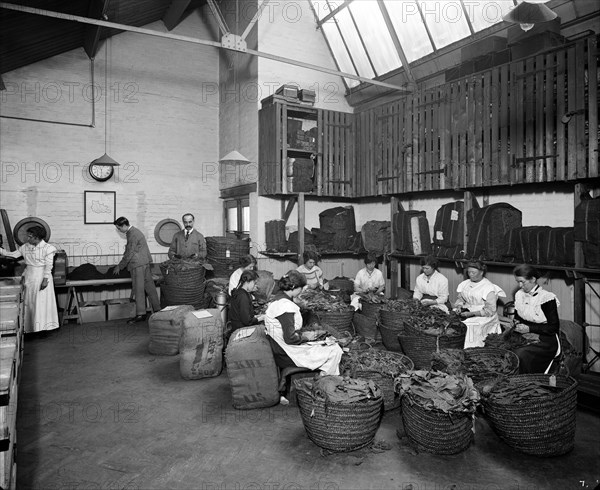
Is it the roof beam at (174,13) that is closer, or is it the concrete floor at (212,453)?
the concrete floor at (212,453)

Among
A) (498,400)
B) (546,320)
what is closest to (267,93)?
(546,320)

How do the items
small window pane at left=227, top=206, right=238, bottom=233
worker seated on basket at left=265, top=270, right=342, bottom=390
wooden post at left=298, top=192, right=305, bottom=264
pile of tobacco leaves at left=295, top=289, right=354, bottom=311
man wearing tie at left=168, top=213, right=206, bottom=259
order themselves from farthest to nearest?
small window pane at left=227, top=206, right=238, bottom=233
wooden post at left=298, top=192, right=305, bottom=264
man wearing tie at left=168, top=213, right=206, bottom=259
pile of tobacco leaves at left=295, top=289, right=354, bottom=311
worker seated on basket at left=265, top=270, right=342, bottom=390

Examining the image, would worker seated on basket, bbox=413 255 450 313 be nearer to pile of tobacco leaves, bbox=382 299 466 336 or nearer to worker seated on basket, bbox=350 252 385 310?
pile of tobacco leaves, bbox=382 299 466 336

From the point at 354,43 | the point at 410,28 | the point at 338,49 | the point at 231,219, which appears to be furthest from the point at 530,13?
the point at 231,219

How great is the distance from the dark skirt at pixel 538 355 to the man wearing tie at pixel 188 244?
236 inches

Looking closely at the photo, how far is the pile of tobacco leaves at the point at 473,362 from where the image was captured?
4.23 meters

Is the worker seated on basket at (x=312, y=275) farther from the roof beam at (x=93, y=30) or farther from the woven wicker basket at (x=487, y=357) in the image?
the roof beam at (x=93, y=30)

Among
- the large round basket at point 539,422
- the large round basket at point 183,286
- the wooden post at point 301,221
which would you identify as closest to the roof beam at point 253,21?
the wooden post at point 301,221

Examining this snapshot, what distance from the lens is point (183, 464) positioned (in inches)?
139

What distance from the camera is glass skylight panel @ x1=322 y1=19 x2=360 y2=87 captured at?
31.5 ft

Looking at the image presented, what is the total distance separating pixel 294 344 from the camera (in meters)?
4.51

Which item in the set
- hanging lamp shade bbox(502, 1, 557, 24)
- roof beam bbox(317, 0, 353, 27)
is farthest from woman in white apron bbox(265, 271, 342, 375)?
roof beam bbox(317, 0, 353, 27)

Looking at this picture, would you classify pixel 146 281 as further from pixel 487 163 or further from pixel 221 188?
pixel 487 163

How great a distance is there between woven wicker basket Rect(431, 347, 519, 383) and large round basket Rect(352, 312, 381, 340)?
204cm
